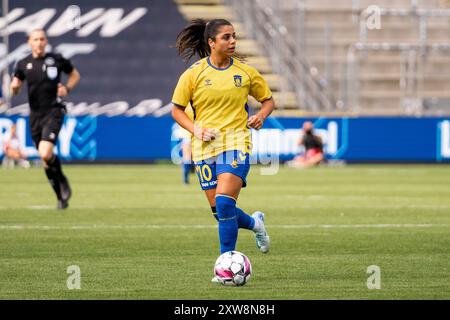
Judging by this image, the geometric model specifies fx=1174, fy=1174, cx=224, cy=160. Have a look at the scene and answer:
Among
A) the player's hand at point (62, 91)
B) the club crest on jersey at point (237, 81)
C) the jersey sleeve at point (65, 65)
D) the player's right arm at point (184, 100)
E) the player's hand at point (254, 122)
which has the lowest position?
the player's hand at point (254, 122)

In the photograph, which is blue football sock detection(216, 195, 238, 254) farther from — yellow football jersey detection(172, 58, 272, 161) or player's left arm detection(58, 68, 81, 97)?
player's left arm detection(58, 68, 81, 97)

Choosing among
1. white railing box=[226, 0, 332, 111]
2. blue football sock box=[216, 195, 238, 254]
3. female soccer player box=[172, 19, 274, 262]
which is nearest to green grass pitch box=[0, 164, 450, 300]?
blue football sock box=[216, 195, 238, 254]

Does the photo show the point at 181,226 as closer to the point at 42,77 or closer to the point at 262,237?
the point at 42,77

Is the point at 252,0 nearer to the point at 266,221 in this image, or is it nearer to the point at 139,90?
the point at 139,90

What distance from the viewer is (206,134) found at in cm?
960

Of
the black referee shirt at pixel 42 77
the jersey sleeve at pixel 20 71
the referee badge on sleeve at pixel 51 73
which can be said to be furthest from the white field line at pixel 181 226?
the referee badge on sleeve at pixel 51 73

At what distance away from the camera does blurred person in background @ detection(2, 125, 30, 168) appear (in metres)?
32.9

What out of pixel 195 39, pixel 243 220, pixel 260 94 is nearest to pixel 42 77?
pixel 195 39

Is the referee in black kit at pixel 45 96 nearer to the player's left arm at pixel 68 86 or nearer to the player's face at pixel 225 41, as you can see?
the player's left arm at pixel 68 86

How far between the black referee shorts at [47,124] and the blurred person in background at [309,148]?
55.2 ft

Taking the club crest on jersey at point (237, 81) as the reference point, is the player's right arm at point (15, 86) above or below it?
above

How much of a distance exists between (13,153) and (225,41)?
24068 millimetres

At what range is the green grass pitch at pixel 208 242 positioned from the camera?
8.95 metres
